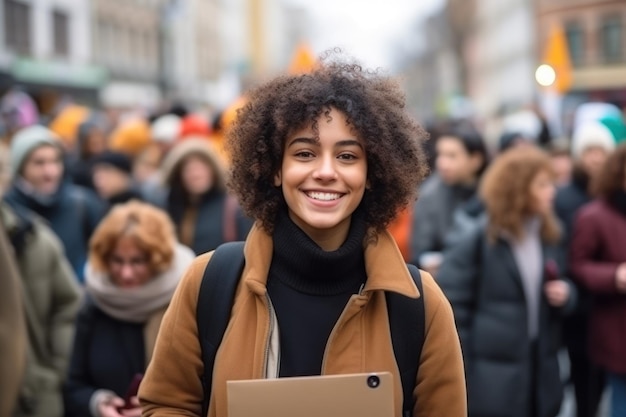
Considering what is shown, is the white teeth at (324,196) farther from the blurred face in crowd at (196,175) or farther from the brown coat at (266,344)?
the blurred face in crowd at (196,175)

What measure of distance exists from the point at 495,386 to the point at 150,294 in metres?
2.11

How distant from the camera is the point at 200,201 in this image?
23.5 ft

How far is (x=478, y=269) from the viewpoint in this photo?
5707 millimetres

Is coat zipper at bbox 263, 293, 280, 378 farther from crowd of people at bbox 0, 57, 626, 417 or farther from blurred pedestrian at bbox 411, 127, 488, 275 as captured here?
blurred pedestrian at bbox 411, 127, 488, 275

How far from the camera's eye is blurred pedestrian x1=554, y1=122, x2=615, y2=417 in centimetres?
686

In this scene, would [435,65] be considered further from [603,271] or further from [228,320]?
[228,320]

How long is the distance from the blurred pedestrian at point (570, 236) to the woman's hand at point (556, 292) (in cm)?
63

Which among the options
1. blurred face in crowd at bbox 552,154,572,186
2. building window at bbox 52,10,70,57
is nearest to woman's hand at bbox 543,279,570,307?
blurred face in crowd at bbox 552,154,572,186

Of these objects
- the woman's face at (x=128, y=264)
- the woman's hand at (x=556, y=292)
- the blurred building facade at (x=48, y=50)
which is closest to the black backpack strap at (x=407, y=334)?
the woman's face at (x=128, y=264)

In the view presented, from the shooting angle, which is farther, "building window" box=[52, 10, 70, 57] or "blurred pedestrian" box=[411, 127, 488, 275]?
"building window" box=[52, 10, 70, 57]

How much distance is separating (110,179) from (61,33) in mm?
32155

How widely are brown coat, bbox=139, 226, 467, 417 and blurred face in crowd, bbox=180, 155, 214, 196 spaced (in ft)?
14.0

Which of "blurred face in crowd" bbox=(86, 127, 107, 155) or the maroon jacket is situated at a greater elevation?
"blurred face in crowd" bbox=(86, 127, 107, 155)

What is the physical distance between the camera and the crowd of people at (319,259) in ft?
9.30
